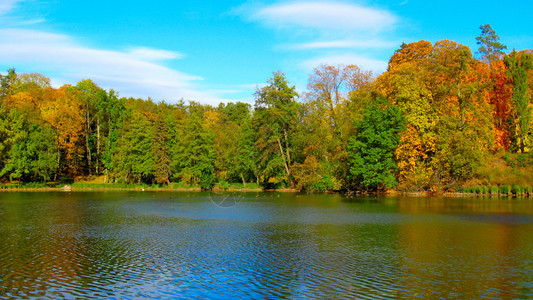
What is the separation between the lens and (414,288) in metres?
12.3

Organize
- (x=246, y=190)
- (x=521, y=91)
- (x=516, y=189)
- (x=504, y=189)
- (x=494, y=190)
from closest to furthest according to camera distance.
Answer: (x=516, y=189) → (x=504, y=189) → (x=494, y=190) → (x=521, y=91) → (x=246, y=190)

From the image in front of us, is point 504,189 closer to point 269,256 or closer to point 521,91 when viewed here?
point 521,91

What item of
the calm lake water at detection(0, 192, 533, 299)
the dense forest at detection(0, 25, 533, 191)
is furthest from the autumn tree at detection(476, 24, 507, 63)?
the calm lake water at detection(0, 192, 533, 299)

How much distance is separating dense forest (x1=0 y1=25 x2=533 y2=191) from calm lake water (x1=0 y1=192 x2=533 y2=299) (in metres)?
18.7

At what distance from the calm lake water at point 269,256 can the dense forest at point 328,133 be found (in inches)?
736

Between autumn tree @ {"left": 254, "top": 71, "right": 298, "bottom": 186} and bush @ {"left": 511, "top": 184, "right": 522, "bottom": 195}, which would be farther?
autumn tree @ {"left": 254, "top": 71, "right": 298, "bottom": 186}

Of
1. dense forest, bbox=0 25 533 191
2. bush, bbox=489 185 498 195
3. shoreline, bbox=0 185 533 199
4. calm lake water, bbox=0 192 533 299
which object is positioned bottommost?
calm lake water, bbox=0 192 533 299

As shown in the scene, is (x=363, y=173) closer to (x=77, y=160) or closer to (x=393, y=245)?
(x=393, y=245)

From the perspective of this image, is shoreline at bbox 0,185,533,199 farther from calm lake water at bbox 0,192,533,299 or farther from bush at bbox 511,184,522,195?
calm lake water at bbox 0,192,533,299

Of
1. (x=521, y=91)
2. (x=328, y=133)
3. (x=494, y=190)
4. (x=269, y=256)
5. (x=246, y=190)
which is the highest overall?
(x=521, y=91)

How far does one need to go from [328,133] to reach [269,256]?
133ft

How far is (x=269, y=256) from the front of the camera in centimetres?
1678

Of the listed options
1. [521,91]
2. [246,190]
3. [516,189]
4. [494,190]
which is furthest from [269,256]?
[521,91]

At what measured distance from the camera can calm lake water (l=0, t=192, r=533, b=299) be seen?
40.3ft
